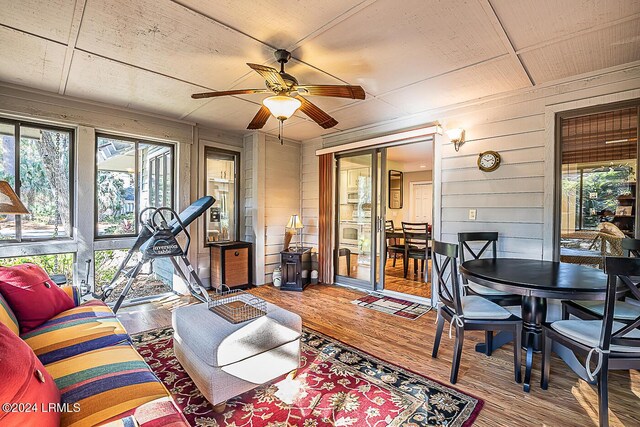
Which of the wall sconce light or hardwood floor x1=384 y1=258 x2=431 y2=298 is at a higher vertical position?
the wall sconce light

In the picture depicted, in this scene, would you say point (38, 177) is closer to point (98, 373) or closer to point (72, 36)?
point (72, 36)

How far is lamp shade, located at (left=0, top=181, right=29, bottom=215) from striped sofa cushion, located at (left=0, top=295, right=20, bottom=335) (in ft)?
Answer: 3.04

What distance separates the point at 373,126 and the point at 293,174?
176cm

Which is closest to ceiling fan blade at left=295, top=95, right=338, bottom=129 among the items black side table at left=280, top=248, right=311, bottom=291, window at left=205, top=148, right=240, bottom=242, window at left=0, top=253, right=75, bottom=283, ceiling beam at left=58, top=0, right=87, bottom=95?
ceiling beam at left=58, top=0, right=87, bottom=95

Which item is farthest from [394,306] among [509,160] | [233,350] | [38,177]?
[38,177]

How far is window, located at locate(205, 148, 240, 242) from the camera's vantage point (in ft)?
16.5

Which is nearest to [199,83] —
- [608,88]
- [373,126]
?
[373,126]

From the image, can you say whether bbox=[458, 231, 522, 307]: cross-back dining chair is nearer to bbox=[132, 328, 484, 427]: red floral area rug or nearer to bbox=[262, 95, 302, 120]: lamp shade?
bbox=[132, 328, 484, 427]: red floral area rug

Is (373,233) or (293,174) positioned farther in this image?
(293,174)

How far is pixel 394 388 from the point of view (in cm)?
219

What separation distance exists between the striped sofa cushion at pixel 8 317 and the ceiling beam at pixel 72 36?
1.96m

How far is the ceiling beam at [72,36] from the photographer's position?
6.69 ft

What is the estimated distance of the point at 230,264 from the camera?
480 cm

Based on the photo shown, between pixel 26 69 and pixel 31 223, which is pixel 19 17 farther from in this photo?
pixel 31 223
